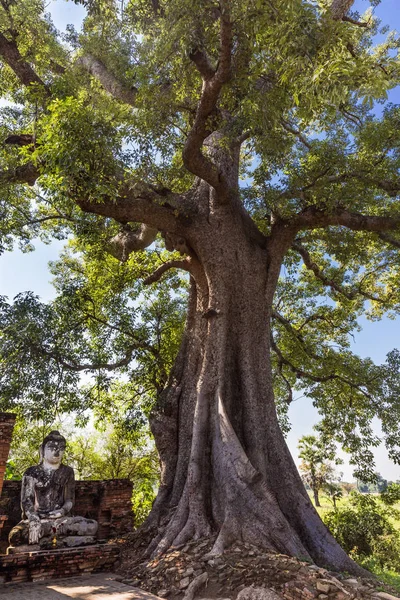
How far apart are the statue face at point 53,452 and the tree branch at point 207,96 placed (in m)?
4.60

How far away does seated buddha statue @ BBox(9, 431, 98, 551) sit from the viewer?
5.42 m

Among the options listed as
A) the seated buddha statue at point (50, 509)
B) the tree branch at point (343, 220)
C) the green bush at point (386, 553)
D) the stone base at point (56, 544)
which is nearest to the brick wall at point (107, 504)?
the seated buddha statue at point (50, 509)

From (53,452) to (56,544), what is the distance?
1297 millimetres

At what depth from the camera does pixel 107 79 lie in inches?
393

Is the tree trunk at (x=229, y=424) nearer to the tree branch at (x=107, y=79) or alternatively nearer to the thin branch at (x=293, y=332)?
the thin branch at (x=293, y=332)

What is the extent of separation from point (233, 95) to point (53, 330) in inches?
207

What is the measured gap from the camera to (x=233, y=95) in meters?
5.96

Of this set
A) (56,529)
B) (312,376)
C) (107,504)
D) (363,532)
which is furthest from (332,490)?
(56,529)

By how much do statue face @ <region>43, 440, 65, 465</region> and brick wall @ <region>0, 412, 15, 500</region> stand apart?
74 cm

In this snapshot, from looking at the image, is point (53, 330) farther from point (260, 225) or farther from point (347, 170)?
point (347, 170)

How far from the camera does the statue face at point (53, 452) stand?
632cm

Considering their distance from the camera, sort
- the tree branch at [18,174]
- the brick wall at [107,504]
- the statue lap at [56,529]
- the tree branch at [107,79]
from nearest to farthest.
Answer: the statue lap at [56,529]
the tree branch at [18,174]
the brick wall at [107,504]
the tree branch at [107,79]

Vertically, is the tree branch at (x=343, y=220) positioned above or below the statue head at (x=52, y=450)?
above

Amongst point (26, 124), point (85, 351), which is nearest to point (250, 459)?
point (85, 351)
